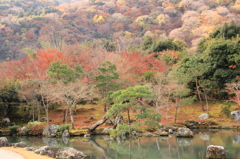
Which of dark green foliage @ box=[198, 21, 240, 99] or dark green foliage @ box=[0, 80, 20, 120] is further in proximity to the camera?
dark green foliage @ box=[198, 21, 240, 99]

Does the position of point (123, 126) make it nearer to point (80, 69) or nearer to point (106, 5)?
point (80, 69)

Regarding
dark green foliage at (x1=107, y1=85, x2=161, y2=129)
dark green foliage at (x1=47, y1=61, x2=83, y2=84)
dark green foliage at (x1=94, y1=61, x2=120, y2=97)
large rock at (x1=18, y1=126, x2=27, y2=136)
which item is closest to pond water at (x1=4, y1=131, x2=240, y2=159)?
dark green foliage at (x1=107, y1=85, x2=161, y2=129)

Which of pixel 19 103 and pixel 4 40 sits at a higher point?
pixel 4 40

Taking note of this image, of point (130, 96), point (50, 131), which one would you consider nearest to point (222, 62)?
point (130, 96)

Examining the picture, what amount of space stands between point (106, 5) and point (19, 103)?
61.3 m

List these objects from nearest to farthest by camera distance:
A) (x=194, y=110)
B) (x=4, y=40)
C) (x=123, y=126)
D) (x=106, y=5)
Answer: (x=123, y=126) → (x=194, y=110) → (x=4, y=40) → (x=106, y=5)

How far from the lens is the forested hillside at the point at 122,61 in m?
19.8

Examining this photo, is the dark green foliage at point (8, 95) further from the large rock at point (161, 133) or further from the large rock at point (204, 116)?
the large rock at point (204, 116)

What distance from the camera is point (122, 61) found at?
27688 millimetres

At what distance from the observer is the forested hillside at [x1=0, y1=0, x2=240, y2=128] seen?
19844 mm

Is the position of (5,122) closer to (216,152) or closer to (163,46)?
(216,152)

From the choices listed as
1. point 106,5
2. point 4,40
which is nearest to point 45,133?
point 4,40

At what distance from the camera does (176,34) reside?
5341 cm

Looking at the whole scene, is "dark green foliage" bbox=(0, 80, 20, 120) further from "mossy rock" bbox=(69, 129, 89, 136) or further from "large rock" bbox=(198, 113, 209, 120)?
"large rock" bbox=(198, 113, 209, 120)
